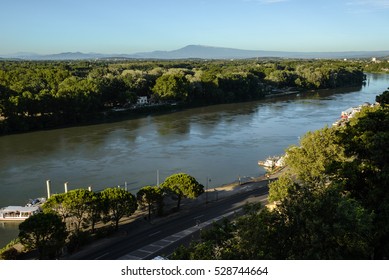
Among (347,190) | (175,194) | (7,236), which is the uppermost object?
(347,190)

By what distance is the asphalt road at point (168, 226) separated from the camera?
1154 centimetres

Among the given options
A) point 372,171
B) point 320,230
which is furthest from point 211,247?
point 372,171

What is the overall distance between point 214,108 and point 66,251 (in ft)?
107

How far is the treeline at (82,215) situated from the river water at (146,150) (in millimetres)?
2581

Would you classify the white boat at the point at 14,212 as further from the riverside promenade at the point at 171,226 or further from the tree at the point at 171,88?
the tree at the point at 171,88

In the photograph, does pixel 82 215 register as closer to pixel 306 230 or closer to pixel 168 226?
pixel 168 226

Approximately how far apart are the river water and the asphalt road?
8.70 feet

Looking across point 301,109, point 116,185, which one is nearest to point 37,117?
point 116,185

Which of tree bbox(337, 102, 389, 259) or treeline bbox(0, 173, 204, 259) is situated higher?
tree bbox(337, 102, 389, 259)

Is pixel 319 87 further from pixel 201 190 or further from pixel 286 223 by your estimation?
A: pixel 286 223

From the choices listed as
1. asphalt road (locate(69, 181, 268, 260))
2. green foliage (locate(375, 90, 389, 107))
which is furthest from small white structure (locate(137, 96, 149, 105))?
green foliage (locate(375, 90, 389, 107))

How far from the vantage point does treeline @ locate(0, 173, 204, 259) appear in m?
10.8

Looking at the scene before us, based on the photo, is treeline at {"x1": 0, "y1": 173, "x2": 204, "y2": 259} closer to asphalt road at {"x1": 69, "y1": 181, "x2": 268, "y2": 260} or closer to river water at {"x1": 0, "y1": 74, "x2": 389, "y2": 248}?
asphalt road at {"x1": 69, "y1": 181, "x2": 268, "y2": 260}

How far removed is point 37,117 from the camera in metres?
31.9
